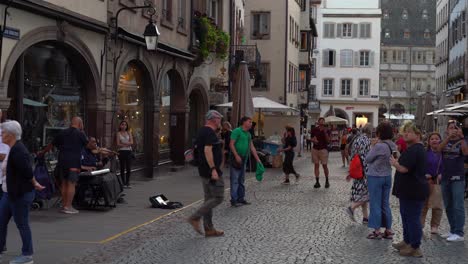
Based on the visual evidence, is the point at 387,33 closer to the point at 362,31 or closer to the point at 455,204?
the point at 362,31

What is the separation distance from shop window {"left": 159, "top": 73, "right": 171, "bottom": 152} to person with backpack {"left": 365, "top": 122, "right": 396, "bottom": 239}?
1258 centimetres

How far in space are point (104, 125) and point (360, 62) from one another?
60.5 m

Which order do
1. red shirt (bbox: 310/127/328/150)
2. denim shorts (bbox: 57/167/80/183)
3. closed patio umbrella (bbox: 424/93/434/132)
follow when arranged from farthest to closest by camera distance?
closed patio umbrella (bbox: 424/93/434/132)
red shirt (bbox: 310/127/328/150)
denim shorts (bbox: 57/167/80/183)

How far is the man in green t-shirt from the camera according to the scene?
14109mm

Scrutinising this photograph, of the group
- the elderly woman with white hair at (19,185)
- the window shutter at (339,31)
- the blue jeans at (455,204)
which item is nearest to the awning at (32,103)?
the elderly woman with white hair at (19,185)

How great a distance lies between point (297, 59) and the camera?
50250mm

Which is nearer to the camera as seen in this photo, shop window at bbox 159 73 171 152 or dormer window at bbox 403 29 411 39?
shop window at bbox 159 73 171 152

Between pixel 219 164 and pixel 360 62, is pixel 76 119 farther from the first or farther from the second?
pixel 360 62

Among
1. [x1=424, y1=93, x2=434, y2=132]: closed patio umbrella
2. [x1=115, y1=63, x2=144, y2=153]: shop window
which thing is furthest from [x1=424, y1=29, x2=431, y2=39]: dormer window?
[x1=115, y1=63, x2=144, y2=153]: shop window

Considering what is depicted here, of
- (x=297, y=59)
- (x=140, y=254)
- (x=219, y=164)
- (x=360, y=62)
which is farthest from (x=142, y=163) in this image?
(x=360, y=62)

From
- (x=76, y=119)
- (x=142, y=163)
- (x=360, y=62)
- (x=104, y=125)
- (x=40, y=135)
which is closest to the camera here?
(x=76, y=119)

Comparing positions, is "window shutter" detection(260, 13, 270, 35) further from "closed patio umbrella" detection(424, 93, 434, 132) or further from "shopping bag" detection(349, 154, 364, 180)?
"shopping bag" detection(349, 154, 364, 180)

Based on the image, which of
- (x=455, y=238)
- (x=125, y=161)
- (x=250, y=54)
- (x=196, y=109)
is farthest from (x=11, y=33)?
(x=250, y=54)

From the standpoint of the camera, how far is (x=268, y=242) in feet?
32.9
